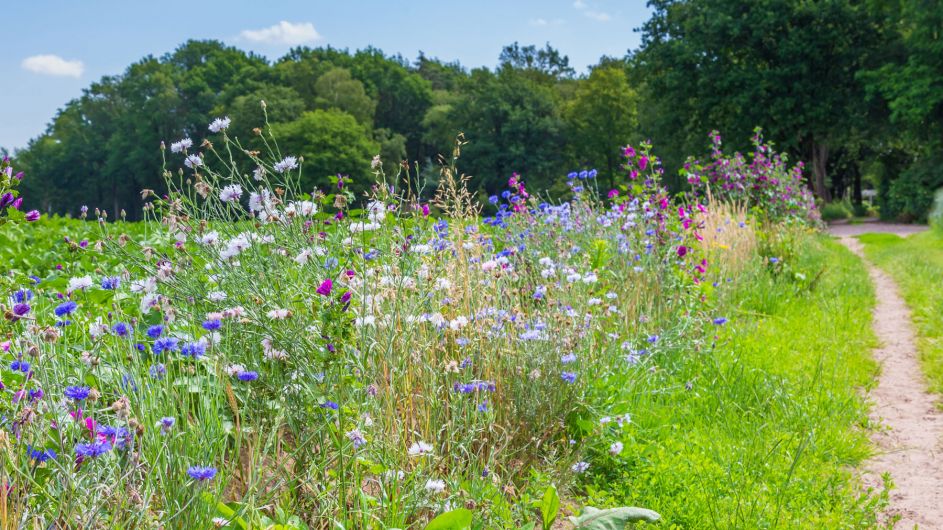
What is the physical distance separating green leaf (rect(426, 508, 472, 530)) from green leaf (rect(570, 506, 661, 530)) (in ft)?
1.76

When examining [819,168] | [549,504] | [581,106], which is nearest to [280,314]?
[549,504]

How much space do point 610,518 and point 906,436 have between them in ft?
7.84

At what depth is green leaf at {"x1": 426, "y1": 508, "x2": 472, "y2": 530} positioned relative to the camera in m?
2.00

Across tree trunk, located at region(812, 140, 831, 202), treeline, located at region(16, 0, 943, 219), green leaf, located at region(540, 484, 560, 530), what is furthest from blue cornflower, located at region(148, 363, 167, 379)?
tree trunk, located at region(812, 140, 831, 202)

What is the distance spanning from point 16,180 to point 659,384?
3142mm

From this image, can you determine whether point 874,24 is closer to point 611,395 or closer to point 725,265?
point 725,265

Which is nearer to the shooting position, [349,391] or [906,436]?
[349,391]

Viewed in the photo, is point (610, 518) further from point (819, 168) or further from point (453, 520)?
point (819, 168)

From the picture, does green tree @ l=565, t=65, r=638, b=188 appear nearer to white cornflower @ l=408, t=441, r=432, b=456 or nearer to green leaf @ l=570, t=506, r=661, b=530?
green leaf @ l=570, t=506, r=661, b=530

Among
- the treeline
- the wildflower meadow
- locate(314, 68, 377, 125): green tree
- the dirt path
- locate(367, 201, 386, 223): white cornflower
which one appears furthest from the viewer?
locate(314, 68, 377, 125): green tree

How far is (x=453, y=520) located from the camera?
6.61ft

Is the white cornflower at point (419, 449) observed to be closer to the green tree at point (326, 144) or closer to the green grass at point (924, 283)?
the green grass at point (924, 283)

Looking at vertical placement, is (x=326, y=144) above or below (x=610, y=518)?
above

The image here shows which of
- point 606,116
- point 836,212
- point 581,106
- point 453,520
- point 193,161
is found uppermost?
point 581,106
